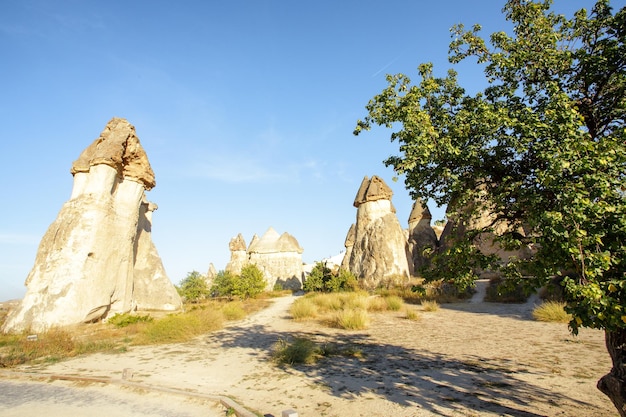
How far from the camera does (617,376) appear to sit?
124 inches

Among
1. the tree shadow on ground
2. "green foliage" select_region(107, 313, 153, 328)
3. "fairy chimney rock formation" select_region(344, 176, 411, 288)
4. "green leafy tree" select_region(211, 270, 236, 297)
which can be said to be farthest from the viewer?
"green leafy tree" select_region(211, 270, 236, 297)

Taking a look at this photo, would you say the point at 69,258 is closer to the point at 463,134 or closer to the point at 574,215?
the point at 463,134

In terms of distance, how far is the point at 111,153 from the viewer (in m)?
14.1

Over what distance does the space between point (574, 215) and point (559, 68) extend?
2.46 meters

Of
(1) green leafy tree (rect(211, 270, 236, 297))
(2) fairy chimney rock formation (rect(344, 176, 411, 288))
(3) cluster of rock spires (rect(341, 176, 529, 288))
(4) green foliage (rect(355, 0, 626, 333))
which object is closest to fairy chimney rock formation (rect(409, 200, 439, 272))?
(3) cluster of rock spires (rect(341, 176, 529, 288))

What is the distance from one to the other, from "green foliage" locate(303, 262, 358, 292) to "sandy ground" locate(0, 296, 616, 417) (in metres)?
12.3

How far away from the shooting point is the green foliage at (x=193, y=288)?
93.3ft

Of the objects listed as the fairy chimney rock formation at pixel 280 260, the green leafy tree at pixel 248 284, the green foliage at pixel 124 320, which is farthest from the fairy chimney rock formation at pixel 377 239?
the green foliage at pixel 124 320

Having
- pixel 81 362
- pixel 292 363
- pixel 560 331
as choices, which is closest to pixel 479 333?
pixel 560 331

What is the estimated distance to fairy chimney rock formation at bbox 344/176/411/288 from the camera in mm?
22906

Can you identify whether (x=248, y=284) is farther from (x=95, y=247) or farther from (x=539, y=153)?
(x=539, y=153)

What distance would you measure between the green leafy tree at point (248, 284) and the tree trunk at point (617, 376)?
2402cm

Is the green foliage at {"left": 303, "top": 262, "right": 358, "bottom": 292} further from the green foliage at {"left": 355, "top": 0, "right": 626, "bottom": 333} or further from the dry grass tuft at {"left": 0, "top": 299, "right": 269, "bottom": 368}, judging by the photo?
the green foliage at {"left": 355, "top": 0, "right": 626, "bottom": 333}

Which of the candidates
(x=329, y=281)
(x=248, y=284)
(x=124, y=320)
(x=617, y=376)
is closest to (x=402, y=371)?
(x=617, y=376)
